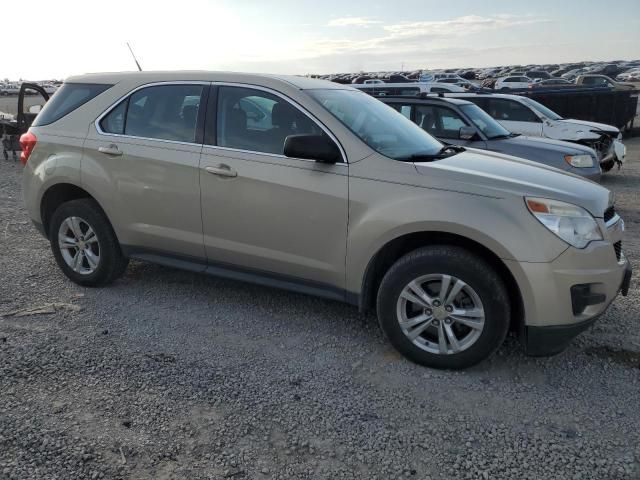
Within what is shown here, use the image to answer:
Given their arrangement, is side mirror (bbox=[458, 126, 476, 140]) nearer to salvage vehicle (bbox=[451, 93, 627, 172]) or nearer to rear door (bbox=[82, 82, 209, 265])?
salvage vehicle (bbox=[451, 93, 627, 172])

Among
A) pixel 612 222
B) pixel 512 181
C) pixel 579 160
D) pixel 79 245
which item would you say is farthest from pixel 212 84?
pixel 579 160

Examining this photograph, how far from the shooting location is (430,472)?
259 cm

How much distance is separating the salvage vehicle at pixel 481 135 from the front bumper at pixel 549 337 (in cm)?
493

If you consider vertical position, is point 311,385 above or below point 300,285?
below

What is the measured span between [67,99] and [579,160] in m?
6.81

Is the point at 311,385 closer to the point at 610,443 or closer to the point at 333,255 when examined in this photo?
the point at 333,255

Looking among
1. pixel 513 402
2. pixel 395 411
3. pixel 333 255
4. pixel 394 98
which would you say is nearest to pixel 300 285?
pixel 333 255

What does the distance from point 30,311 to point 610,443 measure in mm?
4118

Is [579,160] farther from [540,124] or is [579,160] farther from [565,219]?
[565,219]

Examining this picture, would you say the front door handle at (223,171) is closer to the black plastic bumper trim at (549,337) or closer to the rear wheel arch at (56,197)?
the rear wheel arch at (56,197)

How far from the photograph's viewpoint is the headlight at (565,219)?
3.17 m

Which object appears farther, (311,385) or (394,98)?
(394,98)

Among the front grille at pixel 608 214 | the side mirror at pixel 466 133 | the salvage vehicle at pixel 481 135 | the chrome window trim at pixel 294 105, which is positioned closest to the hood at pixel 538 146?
the salvage vehicle at pixel 481 135

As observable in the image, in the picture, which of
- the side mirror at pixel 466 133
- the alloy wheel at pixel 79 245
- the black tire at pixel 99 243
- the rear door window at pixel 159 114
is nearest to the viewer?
the rear door window at pixel 159 114
